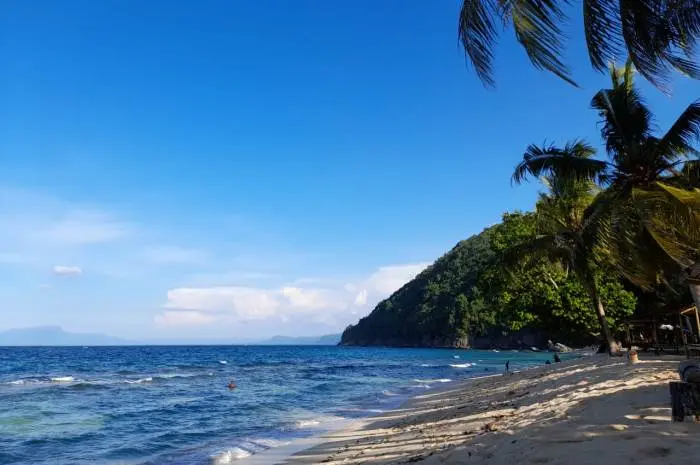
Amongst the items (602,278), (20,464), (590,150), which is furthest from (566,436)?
→ (602,278)

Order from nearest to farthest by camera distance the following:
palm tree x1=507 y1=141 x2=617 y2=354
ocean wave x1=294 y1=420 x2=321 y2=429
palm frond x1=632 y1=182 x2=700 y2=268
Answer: palm frond x1=632 y1=182 x2=700 y2=268
ocean wave x1=294 y1=420 x2=321 y2=429
palm tree x1=507 y1=141 x2=617 y2=354

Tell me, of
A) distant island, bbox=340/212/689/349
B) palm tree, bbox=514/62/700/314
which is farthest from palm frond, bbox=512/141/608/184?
distant island, bbox=340/212/689/349

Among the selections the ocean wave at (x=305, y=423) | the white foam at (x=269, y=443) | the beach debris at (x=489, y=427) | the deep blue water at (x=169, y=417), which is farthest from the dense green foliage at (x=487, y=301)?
the beach debris at (x=489, y=427)

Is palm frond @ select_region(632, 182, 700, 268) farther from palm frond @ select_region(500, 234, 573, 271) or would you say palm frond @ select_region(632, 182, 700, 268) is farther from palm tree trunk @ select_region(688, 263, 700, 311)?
palm frond @ select_region(500, 234, 573, 271)

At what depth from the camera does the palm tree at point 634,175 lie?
438 inches

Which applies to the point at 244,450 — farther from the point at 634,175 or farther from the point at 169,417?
the point at 634,175

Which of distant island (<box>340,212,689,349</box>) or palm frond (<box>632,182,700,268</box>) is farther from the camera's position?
A: distant island (<box>340,212,689,349</box>)

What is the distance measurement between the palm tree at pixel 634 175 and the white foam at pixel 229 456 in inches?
444

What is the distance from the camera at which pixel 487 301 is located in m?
34.6

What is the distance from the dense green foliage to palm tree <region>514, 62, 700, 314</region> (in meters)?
8.33

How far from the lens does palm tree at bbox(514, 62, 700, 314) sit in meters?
11.1

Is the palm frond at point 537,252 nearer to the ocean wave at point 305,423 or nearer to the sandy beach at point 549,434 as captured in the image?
the sandy beach at point 549,434

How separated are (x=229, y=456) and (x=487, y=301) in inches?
1015

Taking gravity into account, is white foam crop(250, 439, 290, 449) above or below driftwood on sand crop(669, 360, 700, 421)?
below
